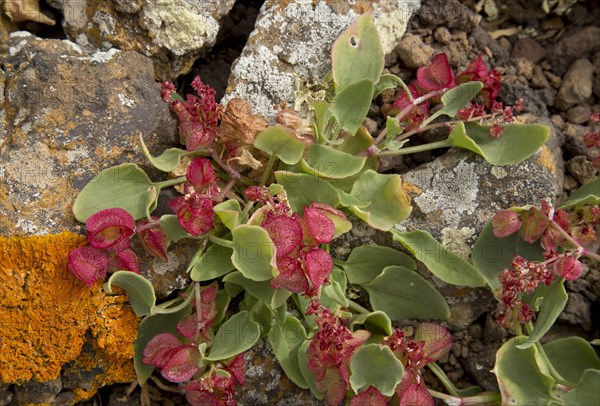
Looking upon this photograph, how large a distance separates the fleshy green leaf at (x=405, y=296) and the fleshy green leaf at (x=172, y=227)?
71 centimetres

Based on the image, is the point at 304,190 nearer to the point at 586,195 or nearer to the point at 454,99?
the point at 454,99

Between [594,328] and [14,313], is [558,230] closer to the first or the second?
[594,328]

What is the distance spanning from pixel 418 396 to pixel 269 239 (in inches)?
29.1

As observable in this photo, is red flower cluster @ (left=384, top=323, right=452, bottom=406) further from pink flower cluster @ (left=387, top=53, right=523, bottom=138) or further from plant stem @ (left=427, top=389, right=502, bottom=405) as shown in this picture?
pink flower cluster @ (left=387, top=53, right=523, bottom=138)

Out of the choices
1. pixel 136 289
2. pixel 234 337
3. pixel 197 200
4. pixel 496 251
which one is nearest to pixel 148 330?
pixel 136 289

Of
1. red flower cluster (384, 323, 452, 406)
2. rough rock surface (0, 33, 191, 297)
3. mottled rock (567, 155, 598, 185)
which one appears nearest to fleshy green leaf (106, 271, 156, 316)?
rough rock surface (0, 33, 191, 297)

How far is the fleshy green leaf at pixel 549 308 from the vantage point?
7.42 feet

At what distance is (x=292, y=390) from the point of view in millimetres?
2562

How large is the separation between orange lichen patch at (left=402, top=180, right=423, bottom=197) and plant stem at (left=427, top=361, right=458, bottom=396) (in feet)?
2.12

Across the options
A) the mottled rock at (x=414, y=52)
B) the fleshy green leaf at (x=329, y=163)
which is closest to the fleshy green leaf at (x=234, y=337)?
the fleshy green leaf at (x=329, y=163)

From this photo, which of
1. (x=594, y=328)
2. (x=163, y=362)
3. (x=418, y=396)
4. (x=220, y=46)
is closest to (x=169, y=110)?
(x=220, y=46)

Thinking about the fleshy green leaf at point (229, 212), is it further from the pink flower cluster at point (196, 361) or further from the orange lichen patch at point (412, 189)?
the orange lichen patch at point (412, 189)

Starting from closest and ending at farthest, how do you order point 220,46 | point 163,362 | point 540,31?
point 163,362
point 220,46
point 540,31

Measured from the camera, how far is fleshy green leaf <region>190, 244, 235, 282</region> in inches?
92.5
